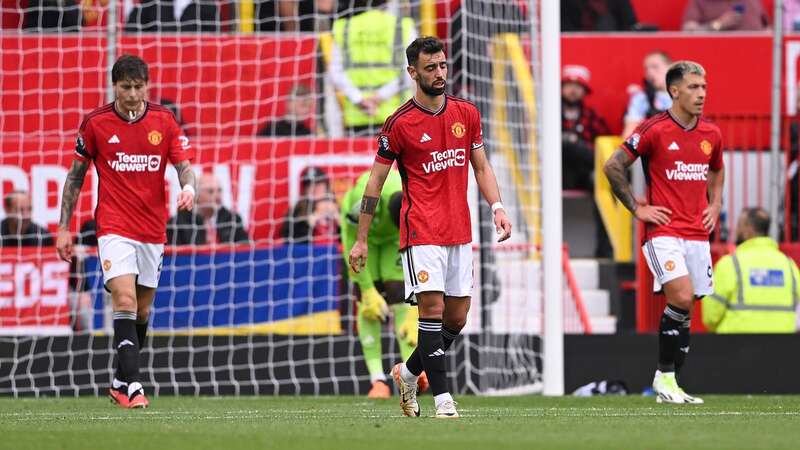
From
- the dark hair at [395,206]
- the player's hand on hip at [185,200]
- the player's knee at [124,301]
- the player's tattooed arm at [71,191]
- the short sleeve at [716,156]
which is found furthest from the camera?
the dark hair at [395,206]

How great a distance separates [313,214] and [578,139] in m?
3.22

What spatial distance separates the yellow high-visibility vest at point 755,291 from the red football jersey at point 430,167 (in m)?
4.99

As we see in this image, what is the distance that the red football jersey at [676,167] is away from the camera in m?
10.8

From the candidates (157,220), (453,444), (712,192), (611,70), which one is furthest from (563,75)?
(453,444)

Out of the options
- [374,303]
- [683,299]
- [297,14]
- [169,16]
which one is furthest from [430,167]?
[169,16]

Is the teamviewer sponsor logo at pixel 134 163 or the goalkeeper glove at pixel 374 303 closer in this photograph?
the teamviewer sponsor logo at pixel 134 163

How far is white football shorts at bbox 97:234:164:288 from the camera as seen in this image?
10516mm

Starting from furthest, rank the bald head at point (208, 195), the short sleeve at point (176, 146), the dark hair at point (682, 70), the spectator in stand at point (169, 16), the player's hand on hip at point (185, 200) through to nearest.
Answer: the spectator in stand at point (169, 16) → the bald head at point (208, 195) → the dark hair at point (682, 70) → the short sleeve at point (176, 146) → the player's hand on hip at point (185, 200)

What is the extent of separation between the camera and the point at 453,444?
6.93 meters

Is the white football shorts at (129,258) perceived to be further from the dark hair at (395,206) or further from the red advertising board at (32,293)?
the red advertising board at (32,293)

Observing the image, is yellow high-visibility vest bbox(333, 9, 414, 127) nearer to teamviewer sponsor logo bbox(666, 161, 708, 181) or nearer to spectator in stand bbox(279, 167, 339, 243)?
spectator in stand bbox(279, 167, 339, 243)

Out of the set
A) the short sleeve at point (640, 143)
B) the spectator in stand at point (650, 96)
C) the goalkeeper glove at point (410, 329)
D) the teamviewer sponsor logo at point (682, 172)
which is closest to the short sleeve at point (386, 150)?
the short sleeve at point (640, 143)

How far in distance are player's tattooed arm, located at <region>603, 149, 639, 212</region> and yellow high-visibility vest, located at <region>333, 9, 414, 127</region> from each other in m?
4.05

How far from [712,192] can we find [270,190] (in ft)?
16.2
